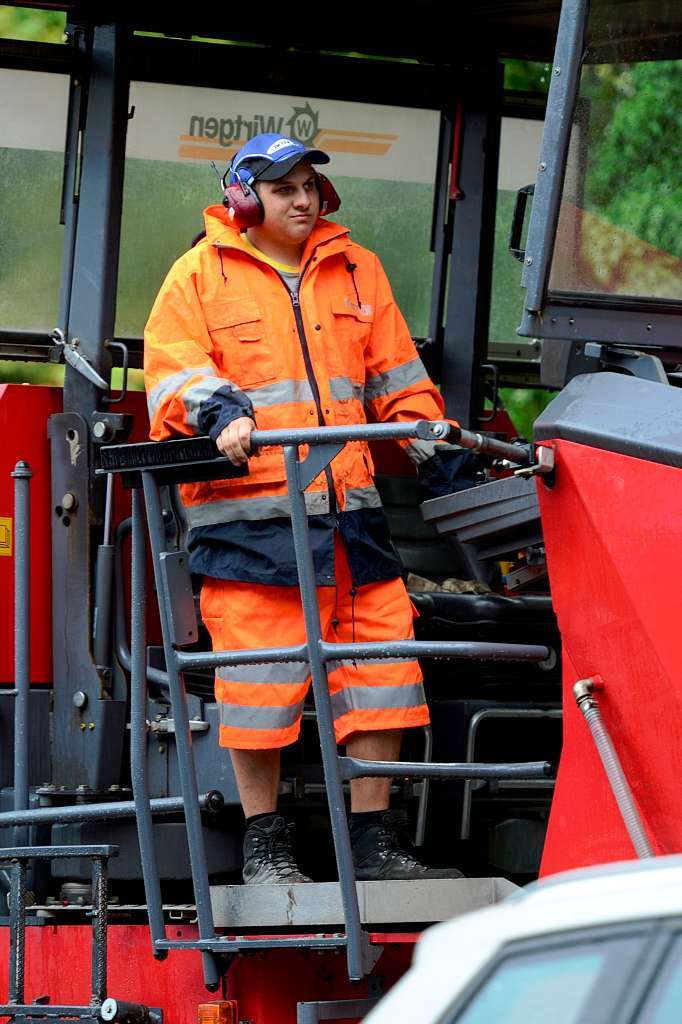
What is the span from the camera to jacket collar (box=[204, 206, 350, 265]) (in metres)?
4.68

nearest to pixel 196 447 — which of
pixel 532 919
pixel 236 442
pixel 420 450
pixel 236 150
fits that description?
pixel 236 442

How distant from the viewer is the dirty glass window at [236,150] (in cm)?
539

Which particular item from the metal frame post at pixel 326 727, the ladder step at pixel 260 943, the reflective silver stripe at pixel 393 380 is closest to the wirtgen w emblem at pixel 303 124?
the reflective silver stripe at pixel 393 380

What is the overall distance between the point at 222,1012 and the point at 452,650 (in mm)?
997

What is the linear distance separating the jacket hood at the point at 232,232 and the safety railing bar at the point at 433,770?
1.44m

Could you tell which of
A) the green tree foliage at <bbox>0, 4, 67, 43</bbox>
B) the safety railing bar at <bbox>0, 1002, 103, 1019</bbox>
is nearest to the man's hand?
the safety railing bar at <bbox>0, 1002, 103, 1019</bbox>

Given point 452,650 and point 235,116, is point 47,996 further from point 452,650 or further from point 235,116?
point 235,116

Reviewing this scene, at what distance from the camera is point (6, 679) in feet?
16.8

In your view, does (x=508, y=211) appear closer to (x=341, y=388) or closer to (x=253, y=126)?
(x=253, y=126)

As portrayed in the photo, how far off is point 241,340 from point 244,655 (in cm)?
95

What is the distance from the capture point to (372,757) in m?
4.50

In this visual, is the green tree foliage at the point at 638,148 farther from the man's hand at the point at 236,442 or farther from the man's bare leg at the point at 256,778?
the man's bare leg at the point at 256,778

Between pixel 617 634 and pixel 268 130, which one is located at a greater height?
pixel 268 130

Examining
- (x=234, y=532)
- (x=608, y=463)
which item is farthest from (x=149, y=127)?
(x=608, y=463)
